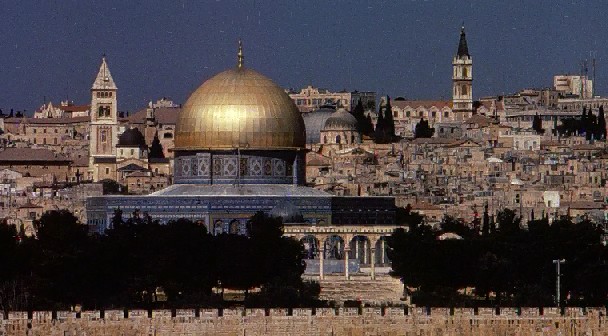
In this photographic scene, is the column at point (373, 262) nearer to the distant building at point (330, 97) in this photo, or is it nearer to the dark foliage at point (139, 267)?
the dark foliage at point (139, 267)

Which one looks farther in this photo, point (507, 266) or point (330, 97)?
point (330, 97)

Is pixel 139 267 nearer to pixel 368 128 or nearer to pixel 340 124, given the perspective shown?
pixel 340 124

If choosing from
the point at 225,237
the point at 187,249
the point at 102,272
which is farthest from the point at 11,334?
the point at 225,237

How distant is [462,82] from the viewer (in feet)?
528

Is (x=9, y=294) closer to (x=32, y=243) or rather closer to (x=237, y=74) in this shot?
(x=32, y=243)

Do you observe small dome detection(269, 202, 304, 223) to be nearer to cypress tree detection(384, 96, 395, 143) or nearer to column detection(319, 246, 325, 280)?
column detection(319, 246, 325, 280)

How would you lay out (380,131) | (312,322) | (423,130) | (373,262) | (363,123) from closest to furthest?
(312,322), (373,262), (363,123), (380,131), (423,130)

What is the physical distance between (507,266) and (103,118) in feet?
269

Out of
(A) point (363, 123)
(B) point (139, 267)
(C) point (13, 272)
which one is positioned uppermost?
(A) point (363, 123)

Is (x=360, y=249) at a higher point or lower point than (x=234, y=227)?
lower

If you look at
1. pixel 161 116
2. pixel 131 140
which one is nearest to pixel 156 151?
pixel 131 140

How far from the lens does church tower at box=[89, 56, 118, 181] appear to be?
141 meters

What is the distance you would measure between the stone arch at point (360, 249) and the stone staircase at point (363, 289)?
14.2ft

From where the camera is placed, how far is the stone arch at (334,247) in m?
81.9
